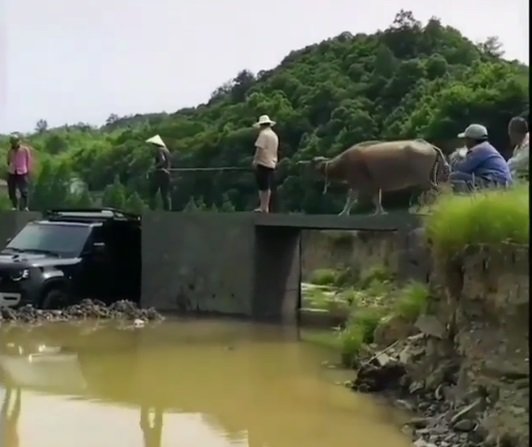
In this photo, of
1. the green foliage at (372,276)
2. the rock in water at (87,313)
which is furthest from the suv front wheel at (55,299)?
the green foliage at (372,276)

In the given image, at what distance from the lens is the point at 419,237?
1285 centimetres

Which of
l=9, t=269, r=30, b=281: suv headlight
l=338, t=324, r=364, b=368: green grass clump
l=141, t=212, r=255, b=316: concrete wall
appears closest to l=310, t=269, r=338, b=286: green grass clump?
l=141, t=212, r=255, b=316: concrete wall

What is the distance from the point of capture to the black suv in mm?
16297

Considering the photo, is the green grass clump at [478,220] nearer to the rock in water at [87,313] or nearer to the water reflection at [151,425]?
the water reflection at [151,425]

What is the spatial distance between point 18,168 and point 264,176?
5104 mm

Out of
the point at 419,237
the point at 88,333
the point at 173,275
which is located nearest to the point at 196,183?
the point at 173,275

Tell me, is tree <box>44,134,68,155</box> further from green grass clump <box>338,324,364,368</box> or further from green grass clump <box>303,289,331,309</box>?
green grass clump <box>338,324,364,368</box>

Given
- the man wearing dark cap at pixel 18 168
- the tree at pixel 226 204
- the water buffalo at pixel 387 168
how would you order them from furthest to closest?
the tree at pixel 226 204 → the man wearing dark cap at pixel 18 168 → the water buffalo at pixel 387 168

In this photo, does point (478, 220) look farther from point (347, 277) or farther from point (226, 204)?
point (347, 277)

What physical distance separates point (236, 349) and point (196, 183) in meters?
6.51

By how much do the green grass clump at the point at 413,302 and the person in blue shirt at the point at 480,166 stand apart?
1129 mm

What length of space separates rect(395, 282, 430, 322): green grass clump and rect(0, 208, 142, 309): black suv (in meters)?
6.84

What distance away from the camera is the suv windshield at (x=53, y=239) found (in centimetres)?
1744

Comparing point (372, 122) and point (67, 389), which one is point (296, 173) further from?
point (67, 389)
